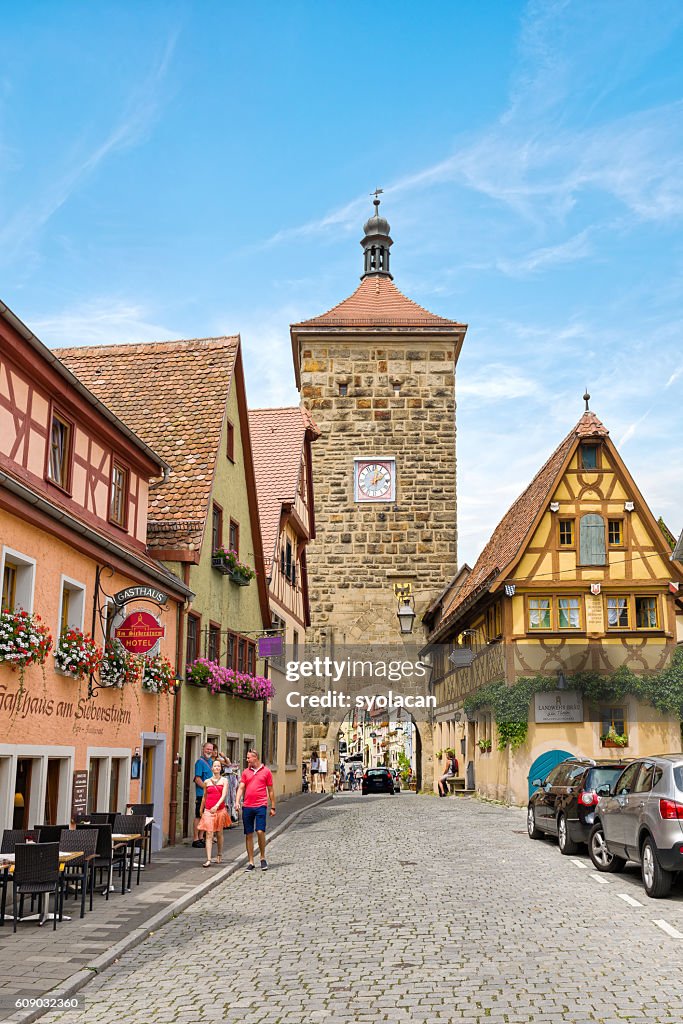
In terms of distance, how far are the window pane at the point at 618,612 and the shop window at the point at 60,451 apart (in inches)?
724

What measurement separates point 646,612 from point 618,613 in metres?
0.87

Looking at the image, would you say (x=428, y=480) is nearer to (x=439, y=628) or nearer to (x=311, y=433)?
(x=439, y=628)

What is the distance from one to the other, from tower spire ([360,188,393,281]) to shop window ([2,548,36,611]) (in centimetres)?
4179

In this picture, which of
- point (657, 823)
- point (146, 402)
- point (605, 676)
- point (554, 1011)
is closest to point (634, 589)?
point (605, 676)

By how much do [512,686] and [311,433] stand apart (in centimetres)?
1173

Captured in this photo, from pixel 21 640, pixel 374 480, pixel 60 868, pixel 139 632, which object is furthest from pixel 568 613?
pixel 60 868

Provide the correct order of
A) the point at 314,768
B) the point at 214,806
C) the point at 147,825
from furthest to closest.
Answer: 1. the point at 314,768
2. the point at 214,806
3. the point at 147,825

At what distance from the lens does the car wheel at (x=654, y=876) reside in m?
12.4

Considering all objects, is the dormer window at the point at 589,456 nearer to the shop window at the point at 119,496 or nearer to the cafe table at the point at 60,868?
the shop window at the point at 119,496

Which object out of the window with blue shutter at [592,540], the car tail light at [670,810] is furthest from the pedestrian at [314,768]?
the car tail light at [670,810]

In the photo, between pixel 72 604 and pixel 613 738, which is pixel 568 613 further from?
pixel 72 604

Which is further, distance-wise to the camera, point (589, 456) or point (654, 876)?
point (589, 456)

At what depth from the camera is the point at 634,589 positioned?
30656mm

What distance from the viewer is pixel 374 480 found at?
46.4 meters
